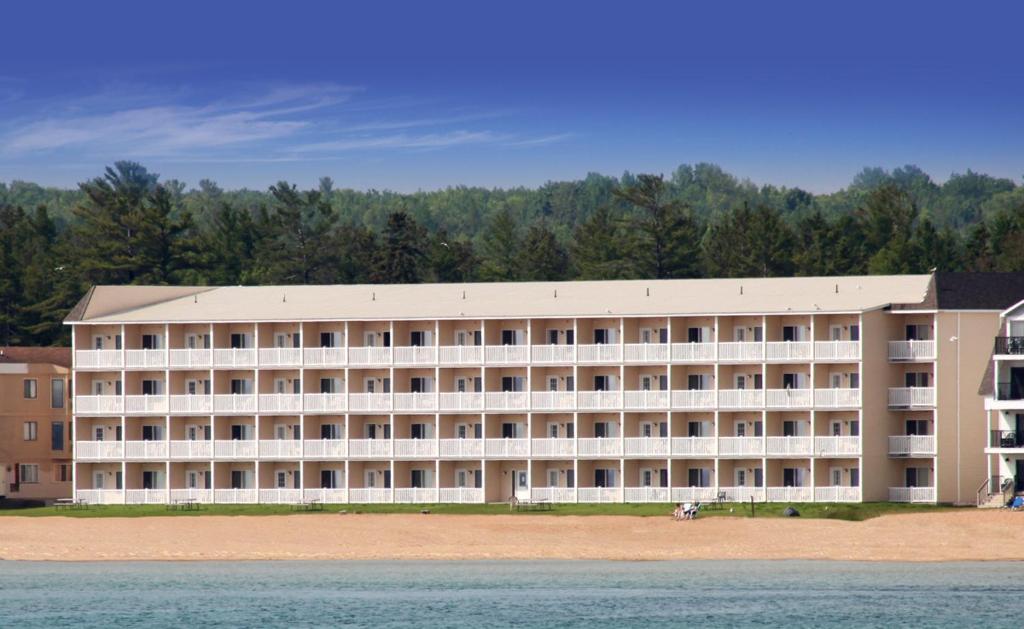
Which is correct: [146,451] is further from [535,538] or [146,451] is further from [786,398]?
[786,398]

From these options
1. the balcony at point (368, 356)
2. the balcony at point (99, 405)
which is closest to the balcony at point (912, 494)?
the balcony at point (368, 356)

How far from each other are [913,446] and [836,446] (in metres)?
3.80

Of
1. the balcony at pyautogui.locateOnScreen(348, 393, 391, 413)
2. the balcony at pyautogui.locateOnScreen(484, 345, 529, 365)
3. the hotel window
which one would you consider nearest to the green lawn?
the balcony at pyautogui.locateOnScreen(348, 393, 391, 413)

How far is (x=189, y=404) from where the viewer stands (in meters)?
107

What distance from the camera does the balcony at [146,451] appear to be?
107 m

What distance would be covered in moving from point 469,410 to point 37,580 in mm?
28581

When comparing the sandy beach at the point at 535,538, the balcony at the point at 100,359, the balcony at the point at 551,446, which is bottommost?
the sandy beach at the point at 535,538

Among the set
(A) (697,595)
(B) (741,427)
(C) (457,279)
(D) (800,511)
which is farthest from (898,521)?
(C) (457,279)

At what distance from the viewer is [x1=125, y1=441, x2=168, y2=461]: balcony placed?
352ft

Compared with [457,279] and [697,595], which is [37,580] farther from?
[457,279]

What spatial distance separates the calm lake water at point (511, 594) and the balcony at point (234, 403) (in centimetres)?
2065

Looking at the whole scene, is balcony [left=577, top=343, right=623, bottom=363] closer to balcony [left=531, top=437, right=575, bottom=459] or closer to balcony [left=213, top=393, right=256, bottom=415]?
balcony [left=531, top=437, right=575, bottom=459]

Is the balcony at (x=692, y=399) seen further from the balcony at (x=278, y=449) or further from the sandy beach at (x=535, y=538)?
the balcony at (x=278, y=449)

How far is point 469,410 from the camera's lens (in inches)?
4117
